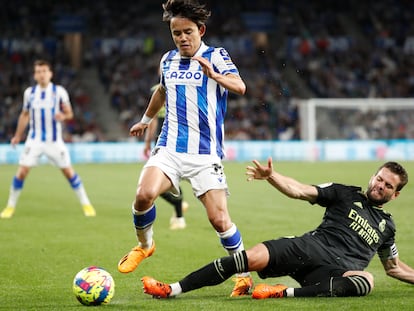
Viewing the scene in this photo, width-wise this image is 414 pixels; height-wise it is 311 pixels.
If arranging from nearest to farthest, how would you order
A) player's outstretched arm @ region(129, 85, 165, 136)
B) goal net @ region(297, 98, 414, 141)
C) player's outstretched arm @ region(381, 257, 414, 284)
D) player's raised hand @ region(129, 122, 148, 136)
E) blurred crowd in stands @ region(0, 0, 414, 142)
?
1. player's outstretched arm @ region(381, 257, 414, 284)
2. player's outstretched arm @ region(129, 85, 165, 136)
3. player's raised hand @ region(129, 122, 148, 136)
4. goal net @ region(297, 98, 414, 141)
5. blurred crowd in stands @ region(0, 0, 414, 142)

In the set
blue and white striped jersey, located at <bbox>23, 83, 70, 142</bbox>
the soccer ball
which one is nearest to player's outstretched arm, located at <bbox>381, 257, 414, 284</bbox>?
the soccer ball

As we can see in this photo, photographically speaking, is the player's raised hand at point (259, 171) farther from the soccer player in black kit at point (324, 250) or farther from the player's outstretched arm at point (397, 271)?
the player's outstretched arm at point (397, 271)

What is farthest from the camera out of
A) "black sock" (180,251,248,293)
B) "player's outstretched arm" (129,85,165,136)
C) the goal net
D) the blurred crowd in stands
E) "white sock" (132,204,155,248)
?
the blurred crowd in stands

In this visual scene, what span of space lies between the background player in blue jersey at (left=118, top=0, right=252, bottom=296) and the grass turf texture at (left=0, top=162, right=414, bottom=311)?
59cm

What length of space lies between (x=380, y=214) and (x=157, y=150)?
1.99 meters

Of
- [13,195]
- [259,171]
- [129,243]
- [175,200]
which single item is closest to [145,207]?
[259,171]

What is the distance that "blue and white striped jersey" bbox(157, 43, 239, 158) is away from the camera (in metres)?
7.21

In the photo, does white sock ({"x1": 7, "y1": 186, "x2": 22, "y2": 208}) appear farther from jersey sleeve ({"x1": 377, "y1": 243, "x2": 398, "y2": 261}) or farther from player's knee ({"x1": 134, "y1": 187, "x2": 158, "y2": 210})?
jersey sleeve ({"x1": 377, "y1": 243, "x2": 398, "y2": 261})

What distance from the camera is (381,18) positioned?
1704 inches

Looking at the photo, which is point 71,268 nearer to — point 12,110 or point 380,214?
point 380,214

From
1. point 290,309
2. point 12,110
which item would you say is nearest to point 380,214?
point 290,309

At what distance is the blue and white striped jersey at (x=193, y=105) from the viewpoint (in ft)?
23.6

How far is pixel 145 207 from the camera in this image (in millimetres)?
7125

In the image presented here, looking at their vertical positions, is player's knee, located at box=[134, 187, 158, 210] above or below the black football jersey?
above
